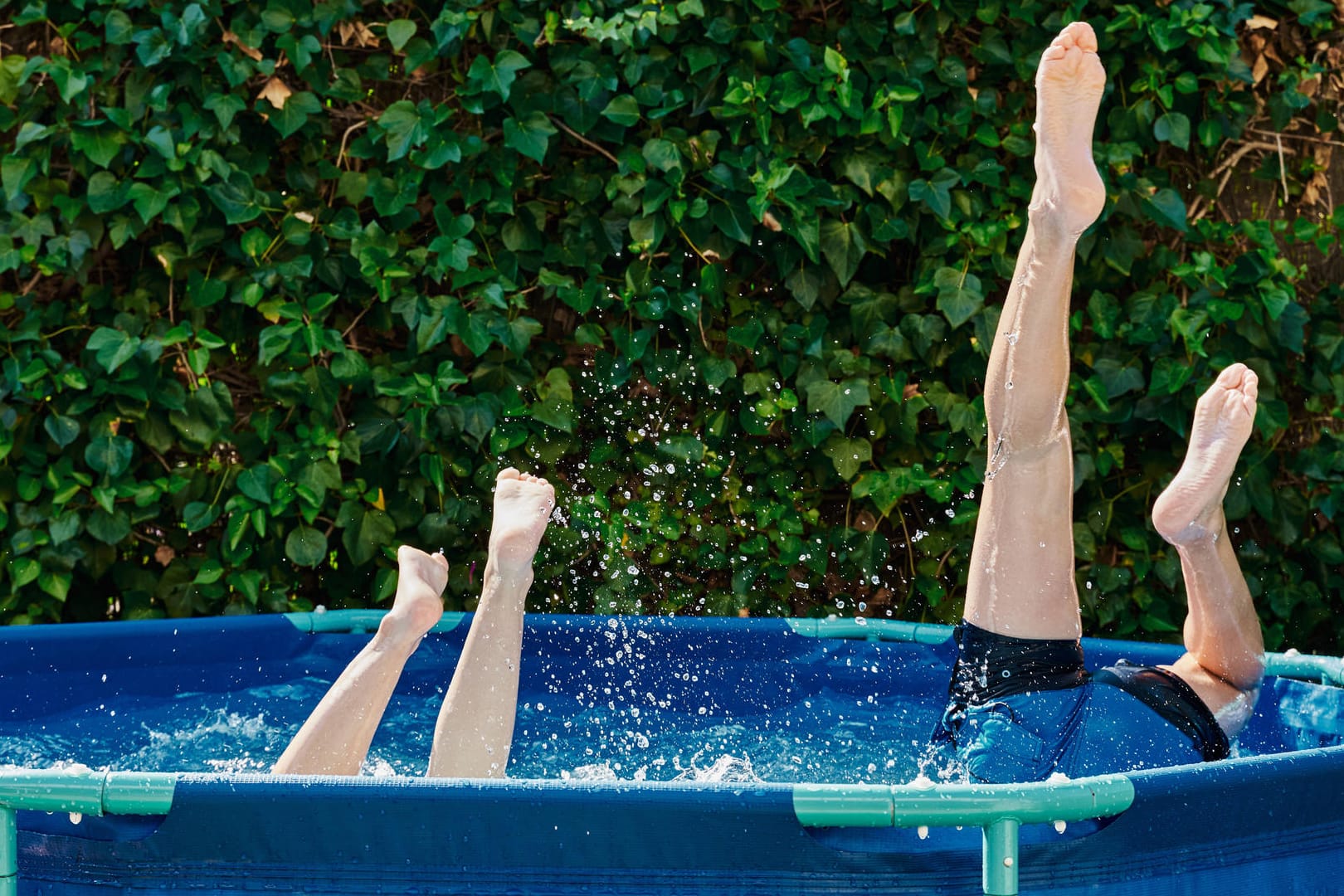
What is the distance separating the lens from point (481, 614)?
81.3 inches

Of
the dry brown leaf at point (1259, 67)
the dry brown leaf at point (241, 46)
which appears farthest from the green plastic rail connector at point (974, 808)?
the dry brown leaf at point (1259, 67)

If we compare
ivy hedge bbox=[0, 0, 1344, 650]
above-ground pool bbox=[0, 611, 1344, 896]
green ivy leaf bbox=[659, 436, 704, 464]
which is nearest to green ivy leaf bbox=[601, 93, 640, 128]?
ivy hedge bbox=[0, 0, 1344, 650]

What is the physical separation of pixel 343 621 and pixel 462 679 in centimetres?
93

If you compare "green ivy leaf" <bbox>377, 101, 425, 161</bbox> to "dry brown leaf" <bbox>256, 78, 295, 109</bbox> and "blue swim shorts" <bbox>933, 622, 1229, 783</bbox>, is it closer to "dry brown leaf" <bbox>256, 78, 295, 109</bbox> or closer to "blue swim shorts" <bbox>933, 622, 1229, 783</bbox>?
"dry brown leaf" <bbox>256, 78, 295, 109</bbox>

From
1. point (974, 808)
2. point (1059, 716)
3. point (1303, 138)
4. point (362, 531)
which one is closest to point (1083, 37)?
point (1059, 716)

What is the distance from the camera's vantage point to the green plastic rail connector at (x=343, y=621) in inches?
111

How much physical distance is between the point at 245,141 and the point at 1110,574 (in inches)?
89.4

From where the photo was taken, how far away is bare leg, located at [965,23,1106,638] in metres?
1.85

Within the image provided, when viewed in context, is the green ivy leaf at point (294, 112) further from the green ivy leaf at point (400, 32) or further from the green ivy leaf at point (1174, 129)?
the green ivy leaf at point (1174, 129)

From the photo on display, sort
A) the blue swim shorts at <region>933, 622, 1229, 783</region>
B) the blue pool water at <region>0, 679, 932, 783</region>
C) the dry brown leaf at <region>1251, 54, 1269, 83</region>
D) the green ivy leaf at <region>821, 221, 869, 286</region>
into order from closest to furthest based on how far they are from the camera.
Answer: the blue swim shorts at <region>933, 622, 1229, 783</region> → the blue pool water at <region>0, 679, 932, 783</region> → the green ivy leaf at <region>821, 221, 869, 286</region> → the dry brown leaf at <region>1251, 54, 1269, 83</region>

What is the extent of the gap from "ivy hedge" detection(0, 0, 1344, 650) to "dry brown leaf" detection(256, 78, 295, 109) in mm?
12

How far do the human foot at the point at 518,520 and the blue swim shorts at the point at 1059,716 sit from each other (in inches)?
26.1

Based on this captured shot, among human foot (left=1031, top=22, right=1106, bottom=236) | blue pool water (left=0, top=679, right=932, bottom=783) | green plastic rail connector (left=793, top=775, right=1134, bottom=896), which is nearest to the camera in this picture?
green plastic rail connector (left=793, top=775, right=1134, bottom=896)

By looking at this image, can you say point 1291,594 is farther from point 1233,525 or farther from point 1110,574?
point 1110,574
